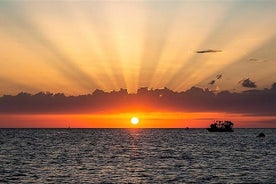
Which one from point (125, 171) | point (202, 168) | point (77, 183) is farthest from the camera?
point (202, 168)

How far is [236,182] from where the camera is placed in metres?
59.3

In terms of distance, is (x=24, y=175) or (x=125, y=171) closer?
(x=24, y=175)

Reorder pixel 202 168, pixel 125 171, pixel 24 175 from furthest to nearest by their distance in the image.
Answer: pixel 202 168, pixel 125 171, pixel 24 175

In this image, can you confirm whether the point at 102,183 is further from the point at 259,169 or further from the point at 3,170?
the point at 259,169

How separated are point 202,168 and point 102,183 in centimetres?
2391

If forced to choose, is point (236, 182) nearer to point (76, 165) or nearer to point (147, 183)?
point (147, 183)

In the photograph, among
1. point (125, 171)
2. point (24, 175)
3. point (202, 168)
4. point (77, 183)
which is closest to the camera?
point (77, 183)

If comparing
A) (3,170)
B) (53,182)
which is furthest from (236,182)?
(3,170)

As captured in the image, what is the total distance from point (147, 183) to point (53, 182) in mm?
12450

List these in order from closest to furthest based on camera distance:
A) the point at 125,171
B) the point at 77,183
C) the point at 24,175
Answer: the point at 77,183 < the point at 24,175 < the point at 125,171

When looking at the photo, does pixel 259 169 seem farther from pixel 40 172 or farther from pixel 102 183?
pixel 40 172

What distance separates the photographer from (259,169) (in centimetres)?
7525

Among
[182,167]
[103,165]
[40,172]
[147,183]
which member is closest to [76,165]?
[103,165]

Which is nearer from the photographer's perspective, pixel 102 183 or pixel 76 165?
pixel 102 183
